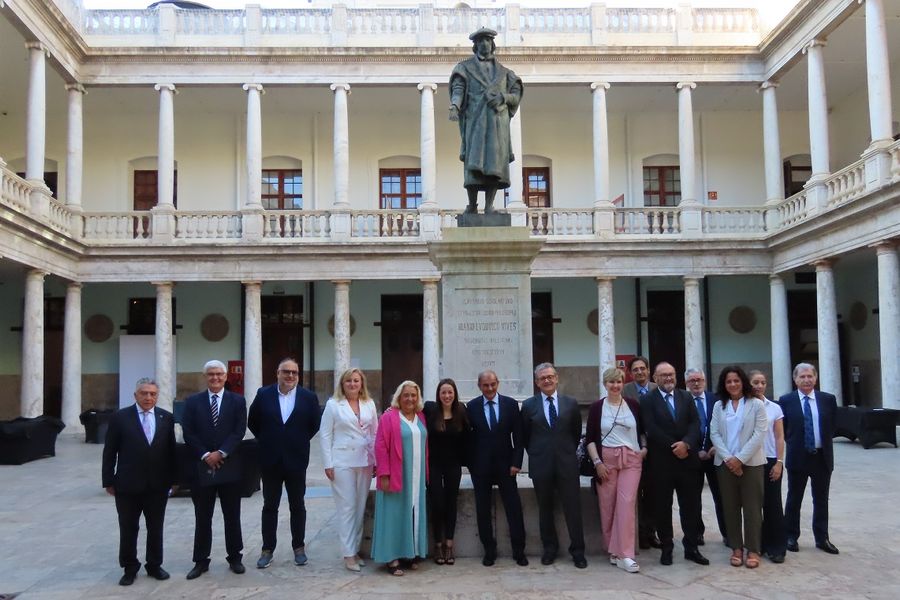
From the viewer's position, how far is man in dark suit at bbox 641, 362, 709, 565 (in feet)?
20.8

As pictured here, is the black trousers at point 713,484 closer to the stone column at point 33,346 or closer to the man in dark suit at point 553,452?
the man in dark suit at point 553,452

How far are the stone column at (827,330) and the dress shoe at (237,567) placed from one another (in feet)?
49.2

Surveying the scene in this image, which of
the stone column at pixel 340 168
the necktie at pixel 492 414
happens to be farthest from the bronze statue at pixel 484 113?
the stone column at pixel 340 168

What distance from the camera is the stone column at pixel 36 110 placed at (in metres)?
17.2

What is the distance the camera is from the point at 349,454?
625 cm

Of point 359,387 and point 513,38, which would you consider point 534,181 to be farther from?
point 359,387

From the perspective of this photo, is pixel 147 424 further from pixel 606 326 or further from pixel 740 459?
pixel 606 326

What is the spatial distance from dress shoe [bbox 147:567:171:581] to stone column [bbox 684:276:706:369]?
1609 centimetres

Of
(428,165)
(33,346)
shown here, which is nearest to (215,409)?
(33,346)

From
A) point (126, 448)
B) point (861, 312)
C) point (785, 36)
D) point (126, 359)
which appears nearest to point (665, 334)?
point (861, 312)

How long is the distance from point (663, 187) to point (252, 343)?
504 inches

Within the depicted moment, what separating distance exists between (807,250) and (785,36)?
17.2 feet

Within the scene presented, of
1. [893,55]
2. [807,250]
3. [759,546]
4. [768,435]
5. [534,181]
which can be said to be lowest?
[759,546]

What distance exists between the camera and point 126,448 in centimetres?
611
